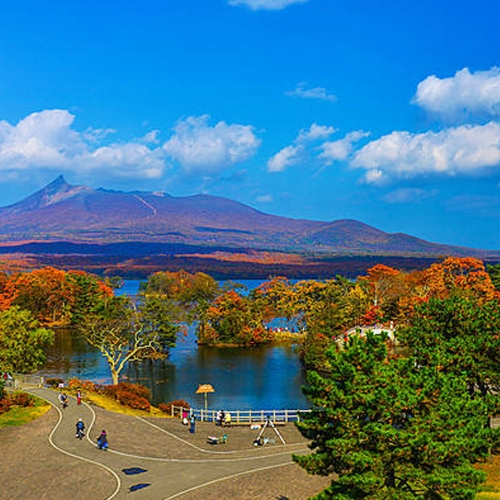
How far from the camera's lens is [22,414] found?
32906 mm

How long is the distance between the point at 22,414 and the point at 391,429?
25747 millimetres

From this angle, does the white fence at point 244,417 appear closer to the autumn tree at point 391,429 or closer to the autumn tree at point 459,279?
the autumn tree at point 391,429

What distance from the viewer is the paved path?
22.6 metres

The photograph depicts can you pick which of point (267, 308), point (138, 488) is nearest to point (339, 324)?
point (267, 308)

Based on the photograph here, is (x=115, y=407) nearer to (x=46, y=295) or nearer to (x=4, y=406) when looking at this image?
(x=4, y=406)

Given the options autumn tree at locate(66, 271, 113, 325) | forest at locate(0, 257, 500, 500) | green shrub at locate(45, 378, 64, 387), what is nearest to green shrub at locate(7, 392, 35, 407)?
forest at locate(0, 257, 500, 500)

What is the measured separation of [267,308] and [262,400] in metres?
33.3

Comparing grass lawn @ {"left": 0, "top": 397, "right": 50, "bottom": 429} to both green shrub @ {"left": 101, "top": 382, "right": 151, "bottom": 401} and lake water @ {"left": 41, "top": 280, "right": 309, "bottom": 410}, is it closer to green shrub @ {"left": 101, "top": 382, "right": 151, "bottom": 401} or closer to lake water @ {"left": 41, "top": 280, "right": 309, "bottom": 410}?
green shrub @ {"left": 101, "top": 382, "right": 151, "bottom": 401}

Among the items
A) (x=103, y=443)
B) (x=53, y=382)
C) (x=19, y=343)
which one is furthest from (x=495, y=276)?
(x=103, y=443)

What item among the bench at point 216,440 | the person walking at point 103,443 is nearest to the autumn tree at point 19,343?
the person walking at point 103,443

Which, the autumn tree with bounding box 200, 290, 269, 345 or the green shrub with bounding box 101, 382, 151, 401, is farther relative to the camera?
the autumn tree with bounding box 200, 290, 269, 345

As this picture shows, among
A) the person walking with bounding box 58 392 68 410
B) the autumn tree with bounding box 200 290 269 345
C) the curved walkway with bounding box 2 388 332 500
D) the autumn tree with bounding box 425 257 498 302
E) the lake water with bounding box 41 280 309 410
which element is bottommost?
the lake water with bounding box 41 280 309 410

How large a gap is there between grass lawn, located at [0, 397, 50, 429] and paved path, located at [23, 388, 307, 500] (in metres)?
1.44

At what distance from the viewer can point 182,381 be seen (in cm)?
4984
